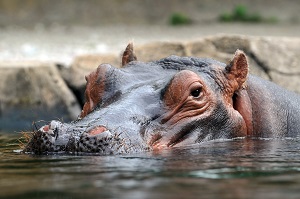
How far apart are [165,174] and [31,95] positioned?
247 inches

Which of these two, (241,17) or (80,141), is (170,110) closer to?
(80,141)

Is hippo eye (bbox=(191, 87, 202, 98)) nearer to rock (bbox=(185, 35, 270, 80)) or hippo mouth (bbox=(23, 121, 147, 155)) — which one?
hippo mouth (bbox=(23, 121, 147, 155))

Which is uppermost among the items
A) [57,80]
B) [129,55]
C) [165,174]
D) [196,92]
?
[57,80]

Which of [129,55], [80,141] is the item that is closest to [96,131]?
[80,141]

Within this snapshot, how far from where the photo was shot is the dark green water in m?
3.63

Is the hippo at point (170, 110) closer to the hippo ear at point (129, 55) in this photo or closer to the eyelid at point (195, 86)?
the eyelid at point (195, 86)

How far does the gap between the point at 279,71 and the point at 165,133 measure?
4.10 metres

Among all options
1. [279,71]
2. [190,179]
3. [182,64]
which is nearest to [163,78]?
[182,64]

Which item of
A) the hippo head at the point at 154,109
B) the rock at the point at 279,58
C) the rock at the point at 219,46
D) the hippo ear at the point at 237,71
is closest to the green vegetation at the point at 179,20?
the rock at the point at 219,46

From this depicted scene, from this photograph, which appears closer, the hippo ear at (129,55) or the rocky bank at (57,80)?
the hippo ear at (129,55)

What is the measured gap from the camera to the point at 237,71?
6.29 meters

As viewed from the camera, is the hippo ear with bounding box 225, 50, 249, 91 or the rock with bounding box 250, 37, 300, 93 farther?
the rock with bounding box 250, 37, 300, 93

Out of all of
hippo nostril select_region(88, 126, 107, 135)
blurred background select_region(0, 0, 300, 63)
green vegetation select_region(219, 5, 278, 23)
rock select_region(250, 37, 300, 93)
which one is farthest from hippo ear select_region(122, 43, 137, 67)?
green vegetation select_region(219, 5, 278, 23)

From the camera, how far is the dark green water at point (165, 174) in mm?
3627
